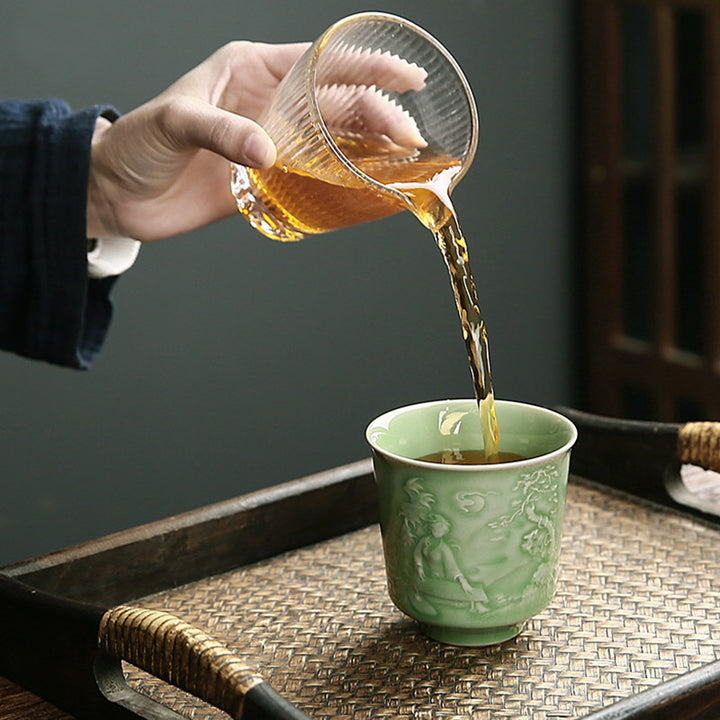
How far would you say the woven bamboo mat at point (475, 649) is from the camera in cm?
72

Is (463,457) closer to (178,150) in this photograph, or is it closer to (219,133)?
(219,133)

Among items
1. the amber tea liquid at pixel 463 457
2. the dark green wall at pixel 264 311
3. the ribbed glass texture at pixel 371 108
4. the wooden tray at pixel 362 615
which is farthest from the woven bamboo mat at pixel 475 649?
the dark green wall at pixel 264 311

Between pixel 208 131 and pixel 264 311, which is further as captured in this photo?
pixel 264 311

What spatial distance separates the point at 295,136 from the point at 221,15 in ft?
4.01

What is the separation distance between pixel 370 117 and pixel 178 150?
8.6 inches

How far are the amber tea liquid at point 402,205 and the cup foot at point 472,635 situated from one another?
12 cm

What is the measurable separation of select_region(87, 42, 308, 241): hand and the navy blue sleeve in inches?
1.4

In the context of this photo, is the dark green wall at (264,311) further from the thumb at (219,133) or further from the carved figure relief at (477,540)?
the carved figure relief at (477,540)

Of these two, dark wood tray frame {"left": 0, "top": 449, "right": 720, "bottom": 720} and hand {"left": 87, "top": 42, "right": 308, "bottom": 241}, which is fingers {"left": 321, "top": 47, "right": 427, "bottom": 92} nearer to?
hand {"left": 87, "top": 42, "right": 308, "bottom": 241}

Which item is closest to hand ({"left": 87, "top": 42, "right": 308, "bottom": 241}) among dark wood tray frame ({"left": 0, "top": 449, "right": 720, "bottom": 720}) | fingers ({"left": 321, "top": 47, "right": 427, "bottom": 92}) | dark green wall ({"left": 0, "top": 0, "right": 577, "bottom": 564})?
fingers ({"left": 321, "top": 47, "right": 427, "bottom": 92})

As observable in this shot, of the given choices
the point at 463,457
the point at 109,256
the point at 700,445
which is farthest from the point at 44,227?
the point at 700,445

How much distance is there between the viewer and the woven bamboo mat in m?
0.72

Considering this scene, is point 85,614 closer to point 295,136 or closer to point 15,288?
point 295,136

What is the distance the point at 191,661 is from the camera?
640 mm
